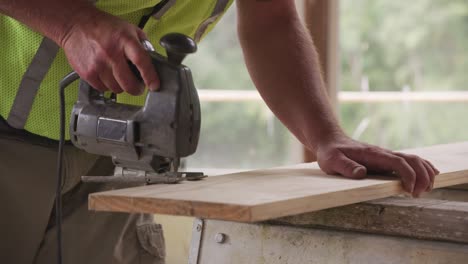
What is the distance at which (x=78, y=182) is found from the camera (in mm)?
2336

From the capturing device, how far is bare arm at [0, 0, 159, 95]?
1647 mm

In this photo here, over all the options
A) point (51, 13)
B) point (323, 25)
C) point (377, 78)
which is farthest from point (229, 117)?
point (51, 13)

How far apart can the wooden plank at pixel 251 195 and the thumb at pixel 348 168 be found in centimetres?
2

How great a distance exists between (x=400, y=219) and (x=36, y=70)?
3.21 feet

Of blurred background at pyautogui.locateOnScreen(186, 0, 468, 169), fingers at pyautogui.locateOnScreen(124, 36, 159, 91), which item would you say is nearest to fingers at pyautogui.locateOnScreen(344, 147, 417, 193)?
fingers at pyautogui.locateOnScreen(124, 36, 159, 91)

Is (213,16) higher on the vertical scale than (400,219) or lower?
higher

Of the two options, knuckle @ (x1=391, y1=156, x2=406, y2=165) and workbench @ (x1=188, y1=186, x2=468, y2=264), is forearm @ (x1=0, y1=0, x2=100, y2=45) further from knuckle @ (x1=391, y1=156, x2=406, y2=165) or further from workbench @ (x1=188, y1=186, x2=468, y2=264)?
knuckle @ (x1=391, y1=156, x2=406, y2=165)

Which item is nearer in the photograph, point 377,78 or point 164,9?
point 164,9

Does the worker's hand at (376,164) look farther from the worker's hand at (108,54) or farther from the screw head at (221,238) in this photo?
the worker's hand at (108,54)

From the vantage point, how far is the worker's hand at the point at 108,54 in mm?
1636

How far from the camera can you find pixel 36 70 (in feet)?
6.93

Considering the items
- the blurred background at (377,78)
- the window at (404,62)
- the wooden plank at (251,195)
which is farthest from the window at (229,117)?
the wooden plank at (251,195)

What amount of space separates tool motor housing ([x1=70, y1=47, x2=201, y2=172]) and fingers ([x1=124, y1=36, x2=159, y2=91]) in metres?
0.01

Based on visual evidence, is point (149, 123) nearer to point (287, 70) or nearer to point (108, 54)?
point (108, 54)
